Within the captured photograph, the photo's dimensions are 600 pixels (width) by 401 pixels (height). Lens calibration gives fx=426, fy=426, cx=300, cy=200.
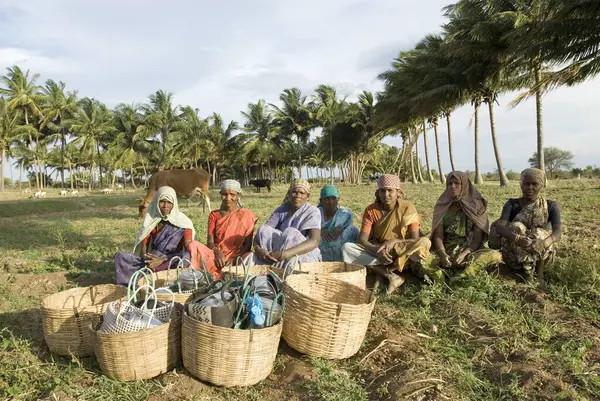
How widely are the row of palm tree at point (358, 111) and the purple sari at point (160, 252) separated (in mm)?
8917

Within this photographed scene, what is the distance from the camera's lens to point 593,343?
2820mm

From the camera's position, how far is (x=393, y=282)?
4.06 m

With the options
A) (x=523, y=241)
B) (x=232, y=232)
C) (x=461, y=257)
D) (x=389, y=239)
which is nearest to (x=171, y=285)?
(x=232, y=232)

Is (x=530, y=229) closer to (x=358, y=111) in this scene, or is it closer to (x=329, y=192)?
(x=329, y=192)

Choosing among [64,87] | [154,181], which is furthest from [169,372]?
[64,87]

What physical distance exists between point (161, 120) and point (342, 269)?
118ft

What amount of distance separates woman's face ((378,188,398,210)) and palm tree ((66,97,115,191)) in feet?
115

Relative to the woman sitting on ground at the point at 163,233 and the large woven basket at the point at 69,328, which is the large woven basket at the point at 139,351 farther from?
the woman sitting on ground at the point at 163,233

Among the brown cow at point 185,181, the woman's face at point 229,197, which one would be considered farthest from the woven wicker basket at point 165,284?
the brown cow at point 185,181

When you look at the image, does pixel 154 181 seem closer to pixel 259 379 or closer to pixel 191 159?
pixel 259 379

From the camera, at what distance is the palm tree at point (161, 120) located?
36844 mm

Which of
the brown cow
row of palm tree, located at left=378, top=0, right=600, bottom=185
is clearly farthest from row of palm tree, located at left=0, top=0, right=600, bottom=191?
the brown cow

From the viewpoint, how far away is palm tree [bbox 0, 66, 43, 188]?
3038cm

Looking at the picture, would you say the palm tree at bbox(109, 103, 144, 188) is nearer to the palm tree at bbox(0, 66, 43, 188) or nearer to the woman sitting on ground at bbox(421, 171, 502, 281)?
the palm tree at bbox(0, 66, 43, 188)
